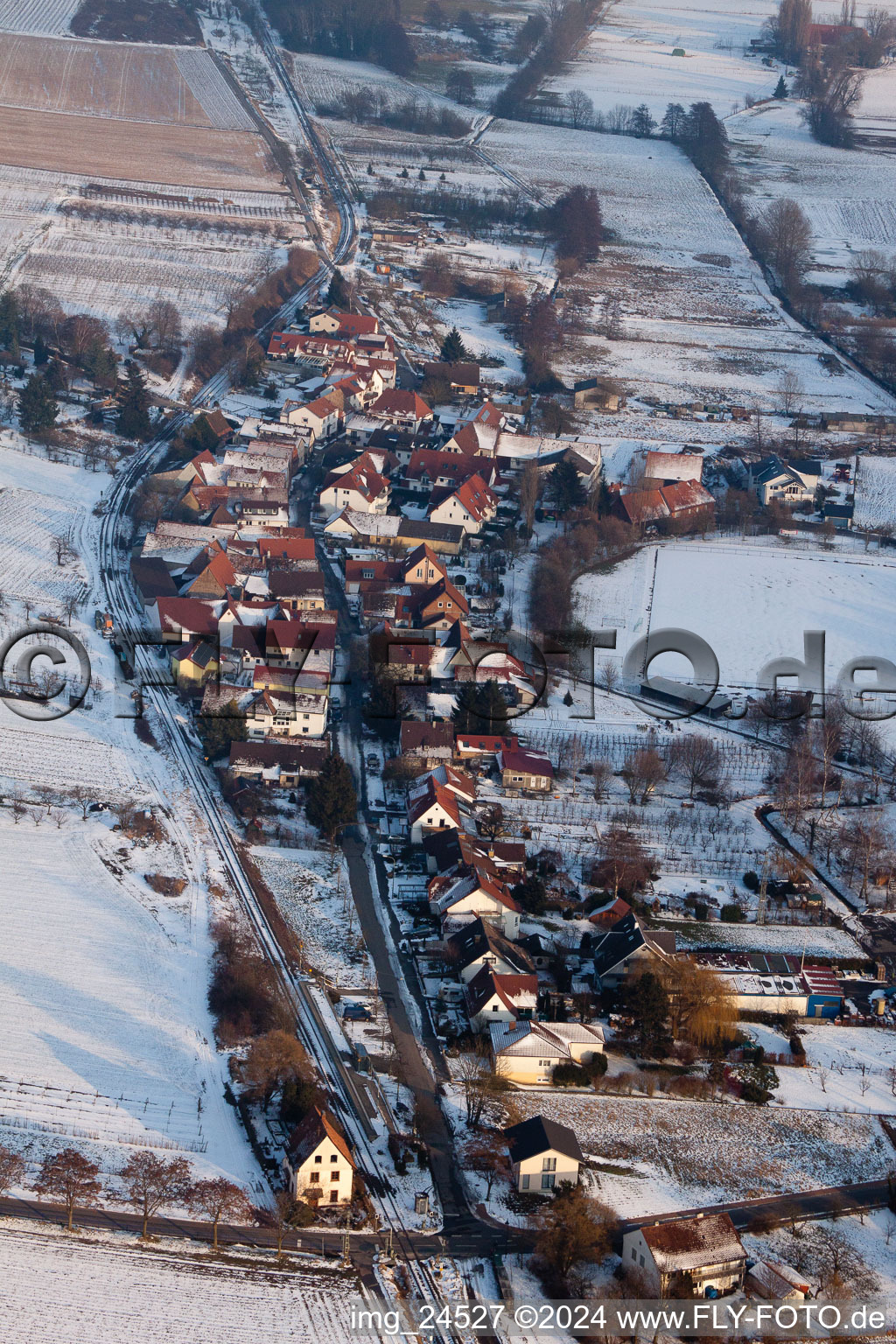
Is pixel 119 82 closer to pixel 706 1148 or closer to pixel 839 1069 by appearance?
pixel 839 1069

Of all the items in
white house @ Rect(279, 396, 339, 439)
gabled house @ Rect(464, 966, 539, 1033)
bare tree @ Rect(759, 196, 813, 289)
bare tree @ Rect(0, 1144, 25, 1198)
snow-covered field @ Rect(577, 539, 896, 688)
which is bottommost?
bare tree @ Rect(0, 1144, 25, 1198)

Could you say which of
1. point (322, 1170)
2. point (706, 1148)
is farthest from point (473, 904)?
point (322, 1170)

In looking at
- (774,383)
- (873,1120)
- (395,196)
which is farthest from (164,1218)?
(395,196)

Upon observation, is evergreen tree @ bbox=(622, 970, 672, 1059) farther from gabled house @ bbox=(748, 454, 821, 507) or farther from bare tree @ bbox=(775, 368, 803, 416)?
bare tree @ bbox=(775, 368, 803, 416)

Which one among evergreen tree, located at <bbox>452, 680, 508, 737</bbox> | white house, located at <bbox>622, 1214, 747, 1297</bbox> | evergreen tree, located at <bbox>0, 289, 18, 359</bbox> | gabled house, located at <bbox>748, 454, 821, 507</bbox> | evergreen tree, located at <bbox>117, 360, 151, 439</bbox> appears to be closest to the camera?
white house, located at <bbox>622, 1214, 747, 1297</bbox>

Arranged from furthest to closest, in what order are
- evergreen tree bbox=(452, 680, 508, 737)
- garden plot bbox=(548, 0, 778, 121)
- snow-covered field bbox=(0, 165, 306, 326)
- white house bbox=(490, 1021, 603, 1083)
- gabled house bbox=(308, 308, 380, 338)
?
garden plot bbox=(548, 0, 778, 121), snow-covered field bbox=(0, 165, 306, 326), gabled house bbox=(308, 308, 380, 338), evergreen tree bbox=(452, 680, 508, 737), white house bbox=(490, 1021, 603, 1083)

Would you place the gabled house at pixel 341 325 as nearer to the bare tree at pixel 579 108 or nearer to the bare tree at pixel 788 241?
the bare tree at pixel 788 241

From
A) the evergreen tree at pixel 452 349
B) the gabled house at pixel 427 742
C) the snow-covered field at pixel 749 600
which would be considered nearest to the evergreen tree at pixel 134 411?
the evergreen tree at pixel 452 349

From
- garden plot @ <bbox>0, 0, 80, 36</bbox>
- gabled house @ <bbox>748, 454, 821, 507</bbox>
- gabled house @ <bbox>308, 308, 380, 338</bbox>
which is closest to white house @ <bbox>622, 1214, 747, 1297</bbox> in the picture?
gabled house @ <bbox>748, 454, 821, 507</bbox>
